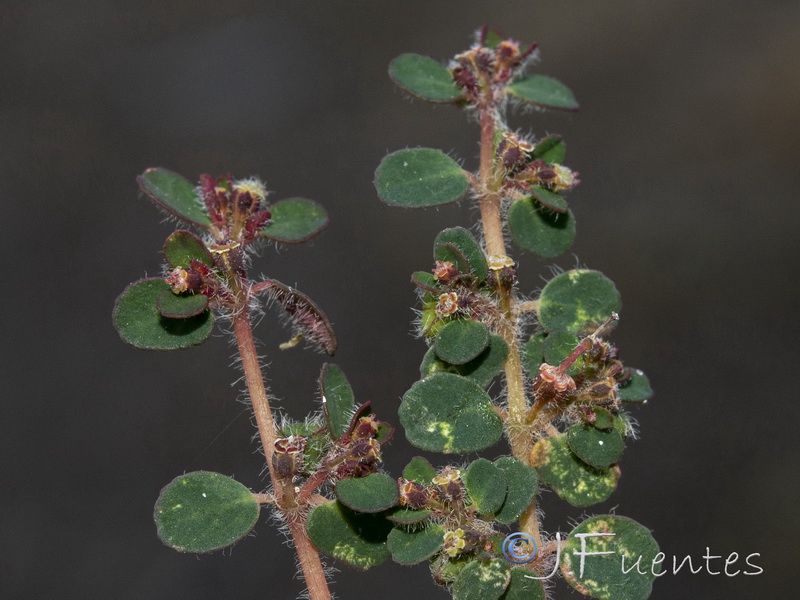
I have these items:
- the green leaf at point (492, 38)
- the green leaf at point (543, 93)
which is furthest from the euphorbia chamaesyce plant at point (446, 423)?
the green leaf at point (492, 38)

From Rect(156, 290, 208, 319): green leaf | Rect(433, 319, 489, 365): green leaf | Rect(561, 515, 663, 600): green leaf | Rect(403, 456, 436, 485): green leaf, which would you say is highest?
Rect(156, 290, 208, 319): green leaf

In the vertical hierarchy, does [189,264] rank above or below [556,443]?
above

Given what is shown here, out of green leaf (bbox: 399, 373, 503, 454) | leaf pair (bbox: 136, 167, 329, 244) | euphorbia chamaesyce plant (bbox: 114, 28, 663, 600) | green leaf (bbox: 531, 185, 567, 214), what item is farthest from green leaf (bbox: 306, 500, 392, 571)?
green leaf (bbox: 531, 185, 567, 214)

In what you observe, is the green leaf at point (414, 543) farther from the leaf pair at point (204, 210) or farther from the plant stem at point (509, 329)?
the leaf pair at point (204, 210)

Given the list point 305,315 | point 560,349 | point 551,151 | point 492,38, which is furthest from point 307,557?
point 492,38

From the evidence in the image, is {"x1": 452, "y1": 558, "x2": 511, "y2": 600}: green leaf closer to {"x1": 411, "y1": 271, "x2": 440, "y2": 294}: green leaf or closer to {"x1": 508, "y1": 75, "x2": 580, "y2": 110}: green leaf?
{"x1": 411, "y1": 271, "x2": 440, "y2": 294}: green leaf

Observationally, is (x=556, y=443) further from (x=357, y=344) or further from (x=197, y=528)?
(x=357, y=344)

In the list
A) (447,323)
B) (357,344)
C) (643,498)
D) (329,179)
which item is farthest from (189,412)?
(447,323)
